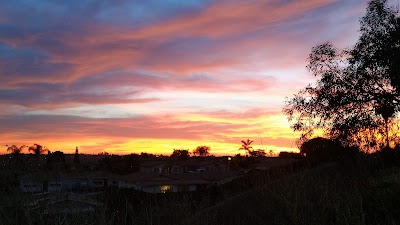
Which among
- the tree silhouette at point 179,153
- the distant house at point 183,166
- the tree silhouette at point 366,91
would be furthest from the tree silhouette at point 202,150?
the tree silhouette at point 366,91

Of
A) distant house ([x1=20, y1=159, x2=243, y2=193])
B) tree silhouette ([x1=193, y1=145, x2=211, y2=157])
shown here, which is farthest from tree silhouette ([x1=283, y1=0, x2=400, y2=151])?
tree silhouette ([x1=193, y1=145, x2=211, y2=157])

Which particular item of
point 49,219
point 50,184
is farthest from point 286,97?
point 49,219

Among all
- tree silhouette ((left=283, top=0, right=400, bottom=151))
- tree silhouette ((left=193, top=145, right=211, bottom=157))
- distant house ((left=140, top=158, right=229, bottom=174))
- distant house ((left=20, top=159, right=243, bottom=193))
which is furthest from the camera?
tree silhouette ((left=193, top=145, right=211, bottom=157))

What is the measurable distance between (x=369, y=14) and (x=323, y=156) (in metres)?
9.44

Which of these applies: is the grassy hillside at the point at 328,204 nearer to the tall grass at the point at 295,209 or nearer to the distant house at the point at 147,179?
→ the tall grass at the point at 295,209

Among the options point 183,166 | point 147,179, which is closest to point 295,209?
point 147,179

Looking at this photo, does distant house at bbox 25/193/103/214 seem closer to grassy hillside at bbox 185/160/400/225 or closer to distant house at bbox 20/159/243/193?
distant house at bbox 20/159/243/193

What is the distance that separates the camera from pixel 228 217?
16.2m

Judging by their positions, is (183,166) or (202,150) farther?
(202,150)

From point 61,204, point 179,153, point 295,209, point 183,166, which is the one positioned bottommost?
point 295,209

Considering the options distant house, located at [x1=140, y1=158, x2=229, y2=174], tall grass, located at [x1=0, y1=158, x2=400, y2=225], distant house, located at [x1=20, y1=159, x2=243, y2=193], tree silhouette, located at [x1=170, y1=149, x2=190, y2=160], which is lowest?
tall grass, located at [x1=0, y1=158, x2=400, y2=225]

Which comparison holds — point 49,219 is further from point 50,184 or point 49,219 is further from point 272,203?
point 272,203

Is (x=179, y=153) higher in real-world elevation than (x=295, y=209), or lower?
higher

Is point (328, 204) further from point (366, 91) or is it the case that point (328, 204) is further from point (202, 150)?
point (202, 150)
